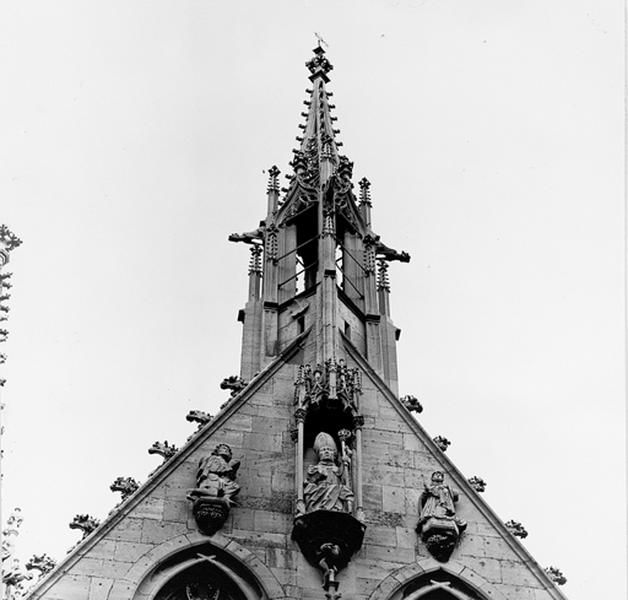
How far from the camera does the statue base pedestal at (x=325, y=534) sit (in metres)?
21.5

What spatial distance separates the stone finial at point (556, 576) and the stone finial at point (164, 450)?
5.07 m

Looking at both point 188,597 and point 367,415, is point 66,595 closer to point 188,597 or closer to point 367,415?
point 188,597

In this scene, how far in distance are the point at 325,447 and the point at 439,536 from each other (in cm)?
192

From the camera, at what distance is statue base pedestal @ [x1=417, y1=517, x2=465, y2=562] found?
2211cm

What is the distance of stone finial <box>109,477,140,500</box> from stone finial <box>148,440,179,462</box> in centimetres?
58

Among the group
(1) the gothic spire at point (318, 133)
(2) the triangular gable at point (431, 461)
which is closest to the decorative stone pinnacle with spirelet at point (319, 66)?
(1) the gothic spire at point (318, 133)

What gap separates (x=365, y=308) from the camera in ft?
90.7

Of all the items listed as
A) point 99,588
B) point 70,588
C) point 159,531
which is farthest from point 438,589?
point 70,588

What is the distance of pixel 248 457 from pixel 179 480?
1.01 meters

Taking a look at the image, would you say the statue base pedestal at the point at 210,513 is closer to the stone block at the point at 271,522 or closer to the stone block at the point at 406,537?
the stone block at the point at 271,522

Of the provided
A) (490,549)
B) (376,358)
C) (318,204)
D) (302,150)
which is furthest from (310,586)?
(302,150)

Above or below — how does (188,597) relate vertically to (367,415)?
below

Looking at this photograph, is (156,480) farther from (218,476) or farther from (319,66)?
(319,66)

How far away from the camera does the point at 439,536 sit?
22.2m
